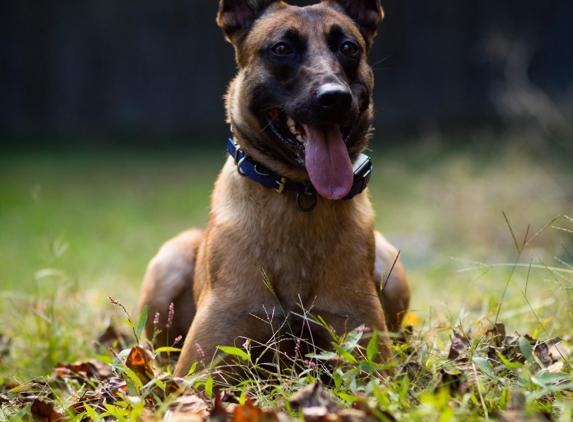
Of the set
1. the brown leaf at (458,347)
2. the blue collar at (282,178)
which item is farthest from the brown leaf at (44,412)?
the brown leaf at (458,347)

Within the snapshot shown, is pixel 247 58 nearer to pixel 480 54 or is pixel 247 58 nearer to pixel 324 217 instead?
pixel 324 217

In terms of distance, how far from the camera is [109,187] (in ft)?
30.2

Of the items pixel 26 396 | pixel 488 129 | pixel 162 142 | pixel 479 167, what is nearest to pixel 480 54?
pixel 488 129

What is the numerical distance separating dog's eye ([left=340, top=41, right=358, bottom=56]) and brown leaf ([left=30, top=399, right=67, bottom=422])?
1.85m

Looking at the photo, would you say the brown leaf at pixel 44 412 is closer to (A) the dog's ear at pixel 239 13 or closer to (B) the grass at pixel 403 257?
(B) the grass at pixel 403 257

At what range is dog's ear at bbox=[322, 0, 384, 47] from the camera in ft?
10.2

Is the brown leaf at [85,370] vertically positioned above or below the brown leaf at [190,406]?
below

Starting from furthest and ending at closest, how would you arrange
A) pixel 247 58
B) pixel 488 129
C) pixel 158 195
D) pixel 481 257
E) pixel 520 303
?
pixel 488 129
pixel 158 195
pixel 481 257
pixel 520 303
pixel 247 58

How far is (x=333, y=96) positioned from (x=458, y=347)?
3.54ft

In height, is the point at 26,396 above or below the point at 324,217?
below

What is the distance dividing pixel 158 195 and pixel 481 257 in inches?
189

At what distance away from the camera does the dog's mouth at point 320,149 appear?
251cm

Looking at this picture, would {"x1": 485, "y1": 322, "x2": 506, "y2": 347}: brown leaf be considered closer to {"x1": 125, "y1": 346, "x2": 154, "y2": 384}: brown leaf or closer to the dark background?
{"x1": 125, "y1": 346, "x2": 154, "y2": 384}: brown leaf

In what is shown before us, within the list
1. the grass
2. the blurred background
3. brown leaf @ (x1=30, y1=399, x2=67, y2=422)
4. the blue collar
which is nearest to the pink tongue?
the blue collar
